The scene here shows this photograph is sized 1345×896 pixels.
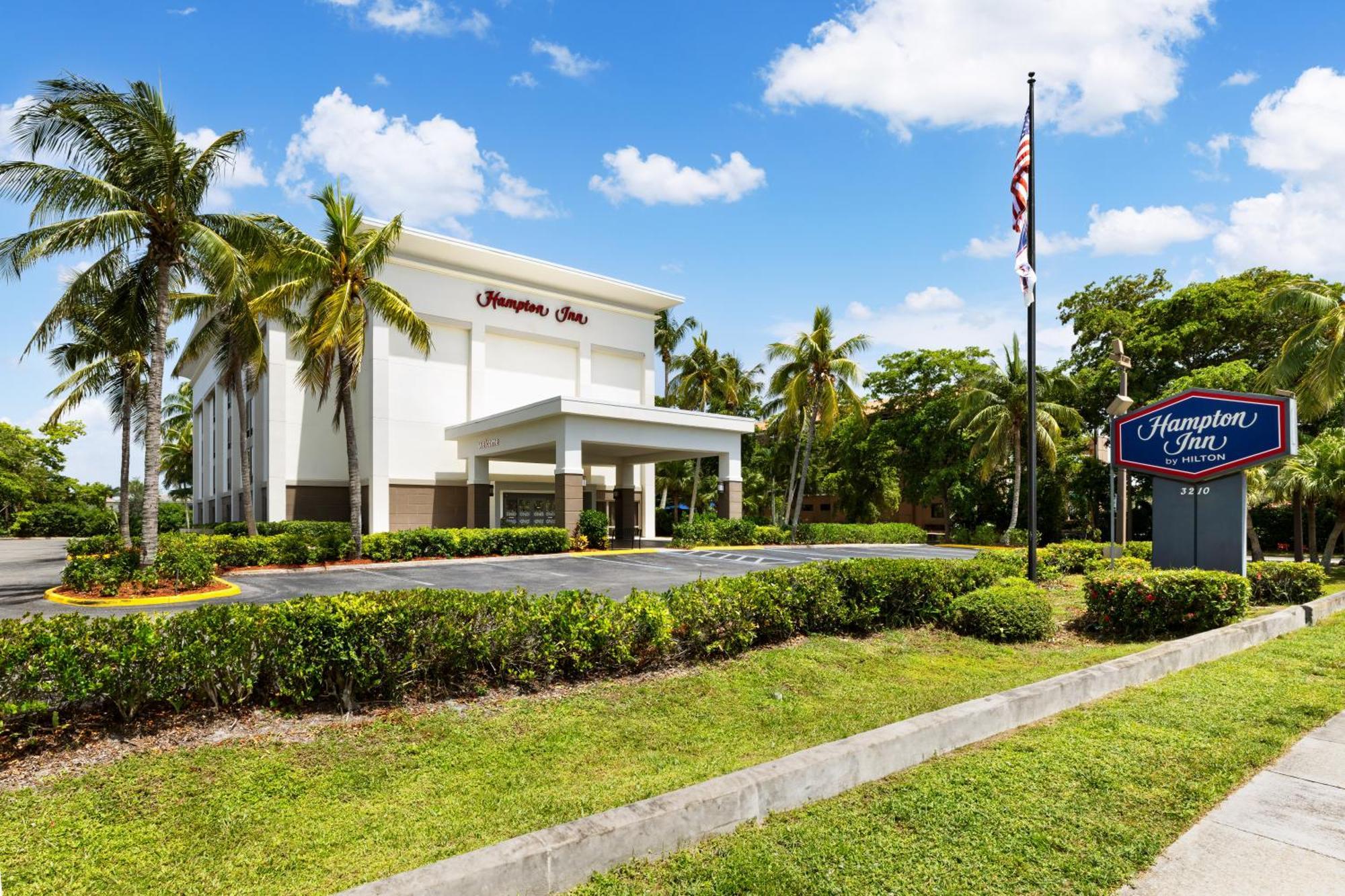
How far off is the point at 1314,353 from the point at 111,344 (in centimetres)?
3248

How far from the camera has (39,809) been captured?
4.17 m

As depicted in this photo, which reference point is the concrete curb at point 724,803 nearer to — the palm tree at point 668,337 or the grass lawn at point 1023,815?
the grass lawn at point 1023,815

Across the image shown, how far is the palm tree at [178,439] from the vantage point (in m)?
61.3

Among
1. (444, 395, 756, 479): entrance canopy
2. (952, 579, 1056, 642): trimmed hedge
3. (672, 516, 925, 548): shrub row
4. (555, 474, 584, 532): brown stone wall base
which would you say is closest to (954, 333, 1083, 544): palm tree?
(672, 516, 925, 548): shrub row

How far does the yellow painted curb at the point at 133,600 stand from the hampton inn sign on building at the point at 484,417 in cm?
1054

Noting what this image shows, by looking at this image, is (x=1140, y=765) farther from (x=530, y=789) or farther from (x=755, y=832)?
(x=530, y=789)

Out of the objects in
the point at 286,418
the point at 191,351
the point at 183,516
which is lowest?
the point at 183,516

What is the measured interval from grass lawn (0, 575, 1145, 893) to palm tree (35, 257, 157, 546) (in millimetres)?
14444

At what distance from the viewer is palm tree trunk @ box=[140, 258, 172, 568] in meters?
15.1

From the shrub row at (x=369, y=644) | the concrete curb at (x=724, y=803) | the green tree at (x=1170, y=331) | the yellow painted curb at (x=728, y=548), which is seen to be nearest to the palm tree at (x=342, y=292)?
the yellow painted curb at (x=728, y=548)

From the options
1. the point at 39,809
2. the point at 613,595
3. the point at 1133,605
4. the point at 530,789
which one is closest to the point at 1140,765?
the point at 530,789

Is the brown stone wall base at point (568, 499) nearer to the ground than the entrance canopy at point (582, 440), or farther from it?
nearer to the ground

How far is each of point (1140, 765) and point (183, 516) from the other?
184 ft

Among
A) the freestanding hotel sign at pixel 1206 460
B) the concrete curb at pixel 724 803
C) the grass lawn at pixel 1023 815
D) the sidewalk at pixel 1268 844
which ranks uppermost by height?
the freestanding hotel sign at pixel 1206 460
